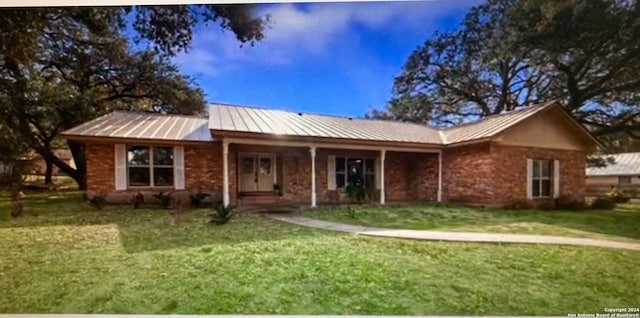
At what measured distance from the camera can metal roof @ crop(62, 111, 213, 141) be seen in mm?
4906

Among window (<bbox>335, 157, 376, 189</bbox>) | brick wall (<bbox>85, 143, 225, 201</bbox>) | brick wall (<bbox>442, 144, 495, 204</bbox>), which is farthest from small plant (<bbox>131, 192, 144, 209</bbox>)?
brick wall (<bbox>442, 144, 495, 204</bbox>)

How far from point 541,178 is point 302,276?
17.0ft

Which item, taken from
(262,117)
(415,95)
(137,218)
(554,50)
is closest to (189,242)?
(137,218)

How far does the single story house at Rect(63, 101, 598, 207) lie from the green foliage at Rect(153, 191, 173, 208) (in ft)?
0.85

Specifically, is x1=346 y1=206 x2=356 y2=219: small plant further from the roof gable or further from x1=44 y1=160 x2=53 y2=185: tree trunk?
x1=44 y1=160 x2=53 y2=185: tree trunk

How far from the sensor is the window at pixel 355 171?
6797 mm

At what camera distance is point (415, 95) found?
5.76m

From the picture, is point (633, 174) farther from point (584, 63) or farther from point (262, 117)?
point (262, 117)

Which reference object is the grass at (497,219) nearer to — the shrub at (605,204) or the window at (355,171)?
the shrub at (605,204)

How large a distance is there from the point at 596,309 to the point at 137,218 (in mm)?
5148

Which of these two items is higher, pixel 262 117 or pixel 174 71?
pixel 174 71

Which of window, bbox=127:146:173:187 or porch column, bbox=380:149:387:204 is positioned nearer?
window, bbox=127:146:173:187

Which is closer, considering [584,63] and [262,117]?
[584,63]

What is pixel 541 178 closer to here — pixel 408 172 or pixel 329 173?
pixel 408 172
